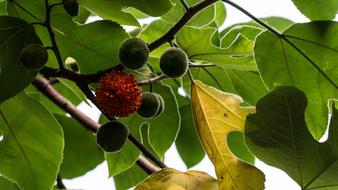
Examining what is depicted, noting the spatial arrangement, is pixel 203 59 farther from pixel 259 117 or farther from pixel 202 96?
pixel 259 117

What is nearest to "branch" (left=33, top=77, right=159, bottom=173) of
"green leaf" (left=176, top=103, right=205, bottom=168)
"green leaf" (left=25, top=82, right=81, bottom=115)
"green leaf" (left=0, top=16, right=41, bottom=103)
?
"green leaf" (left=25, top=82, right=81, bottom=115)

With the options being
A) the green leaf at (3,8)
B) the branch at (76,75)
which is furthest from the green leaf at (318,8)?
the green leaf at (3,8)

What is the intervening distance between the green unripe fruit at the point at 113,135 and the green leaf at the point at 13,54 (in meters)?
0.22

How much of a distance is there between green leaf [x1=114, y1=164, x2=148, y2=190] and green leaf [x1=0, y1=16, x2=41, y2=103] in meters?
0.74

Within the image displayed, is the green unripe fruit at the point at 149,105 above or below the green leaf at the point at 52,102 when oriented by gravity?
above

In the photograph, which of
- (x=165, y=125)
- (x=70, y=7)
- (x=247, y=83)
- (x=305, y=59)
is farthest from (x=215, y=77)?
(x=70, y=7)

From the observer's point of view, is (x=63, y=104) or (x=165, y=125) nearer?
(x=165, y=125)

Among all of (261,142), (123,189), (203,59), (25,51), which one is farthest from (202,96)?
(123,189)

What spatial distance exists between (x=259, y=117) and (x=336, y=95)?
1.17ft

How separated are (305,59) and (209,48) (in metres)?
0.25

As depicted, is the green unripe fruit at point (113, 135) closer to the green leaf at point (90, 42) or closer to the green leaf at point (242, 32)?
the green leaf at point (90, 42)

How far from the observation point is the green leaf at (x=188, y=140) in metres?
2.36

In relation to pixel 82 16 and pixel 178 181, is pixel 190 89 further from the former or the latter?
pixel 82 16

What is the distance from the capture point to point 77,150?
236 centimetres
